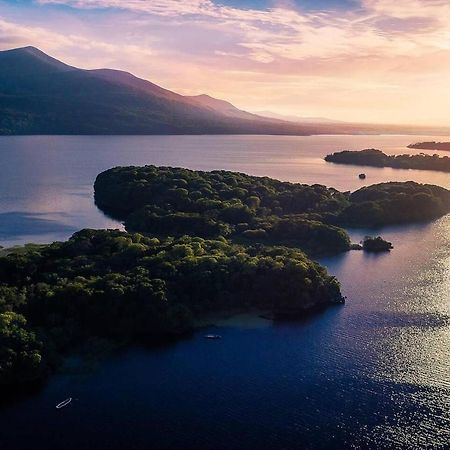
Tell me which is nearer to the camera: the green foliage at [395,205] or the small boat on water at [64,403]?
the small boat on water at [64,403]

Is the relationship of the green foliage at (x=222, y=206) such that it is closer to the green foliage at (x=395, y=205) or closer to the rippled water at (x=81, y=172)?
the green foliage at (x=395, y=205)

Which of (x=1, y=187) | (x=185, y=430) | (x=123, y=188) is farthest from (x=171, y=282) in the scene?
(x=1, y=187)

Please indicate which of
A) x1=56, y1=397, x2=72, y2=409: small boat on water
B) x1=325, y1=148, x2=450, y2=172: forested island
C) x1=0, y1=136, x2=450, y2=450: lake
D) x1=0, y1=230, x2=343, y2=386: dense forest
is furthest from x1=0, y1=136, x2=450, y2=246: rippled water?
x1=56, y1=397, x2=72, y2=409: small boat on water

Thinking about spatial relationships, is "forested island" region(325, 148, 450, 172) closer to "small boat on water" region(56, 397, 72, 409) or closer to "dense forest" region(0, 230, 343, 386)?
"dense forest" region(0, 230, 343, 386)

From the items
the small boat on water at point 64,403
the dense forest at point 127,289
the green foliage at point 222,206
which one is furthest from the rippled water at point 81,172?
the small boat on water at point 64,403

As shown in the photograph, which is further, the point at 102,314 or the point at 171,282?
the point at 171,282

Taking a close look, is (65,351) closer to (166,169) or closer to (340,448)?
(340,448)
